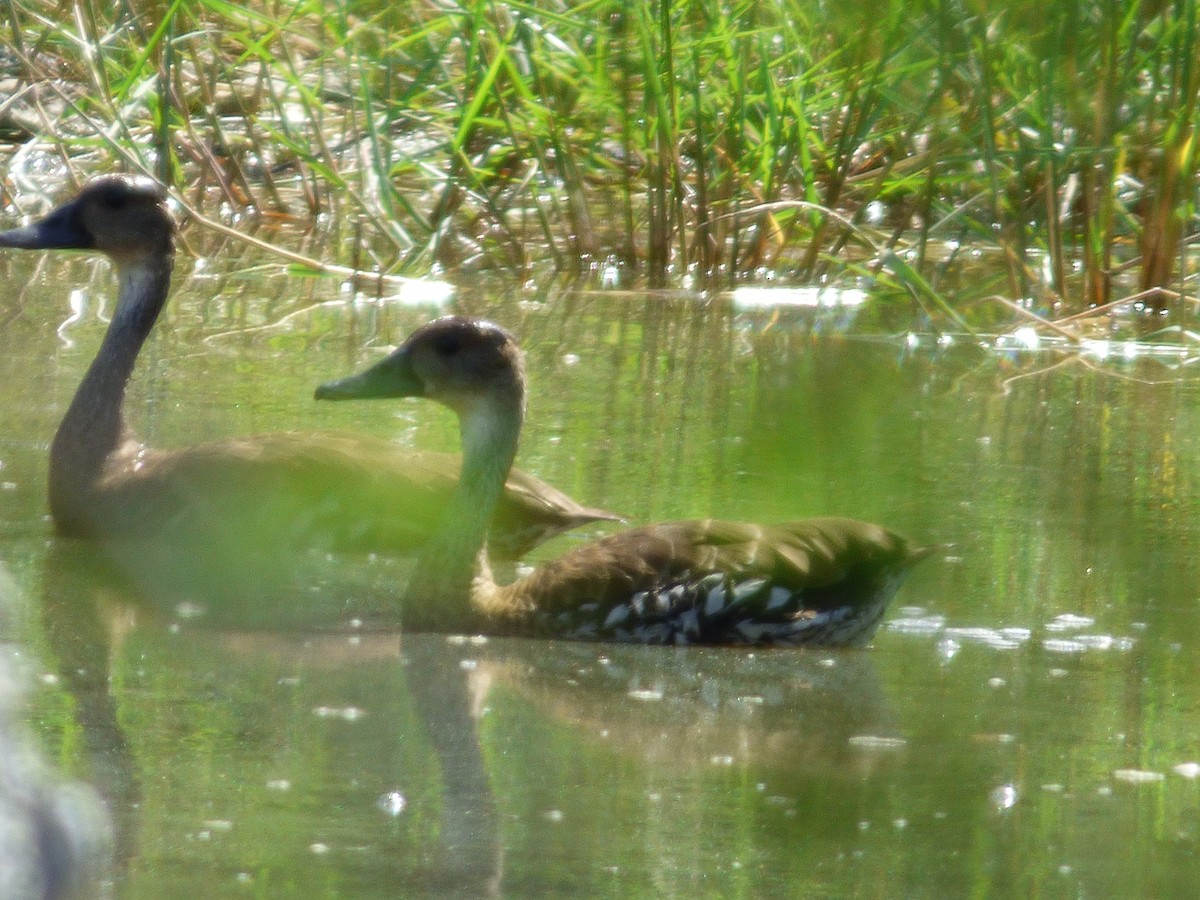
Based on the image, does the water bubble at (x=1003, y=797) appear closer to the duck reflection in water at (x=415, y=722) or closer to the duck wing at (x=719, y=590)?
the duck reflection in water at (x=415, y=722)

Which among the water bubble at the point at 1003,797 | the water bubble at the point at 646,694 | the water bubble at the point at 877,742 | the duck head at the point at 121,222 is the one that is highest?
the duck head at the point at 121,222

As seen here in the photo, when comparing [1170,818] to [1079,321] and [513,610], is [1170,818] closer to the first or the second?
[513,610]

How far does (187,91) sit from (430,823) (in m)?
8.32

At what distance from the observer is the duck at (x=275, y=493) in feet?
18.7

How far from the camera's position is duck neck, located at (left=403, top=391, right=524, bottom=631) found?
16.2 ft

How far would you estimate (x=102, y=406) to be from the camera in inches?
238

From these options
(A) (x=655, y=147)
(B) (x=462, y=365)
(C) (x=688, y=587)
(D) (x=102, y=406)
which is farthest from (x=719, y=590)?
(A) (x=655, y=147)

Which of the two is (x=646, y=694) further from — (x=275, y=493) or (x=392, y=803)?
(x=275, y=493)

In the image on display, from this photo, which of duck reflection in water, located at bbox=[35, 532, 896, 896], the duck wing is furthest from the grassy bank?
duck reflection in water, located at bbox=[35, 532, 896, 896]

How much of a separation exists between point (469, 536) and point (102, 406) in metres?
1.49

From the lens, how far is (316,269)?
28.9 feet

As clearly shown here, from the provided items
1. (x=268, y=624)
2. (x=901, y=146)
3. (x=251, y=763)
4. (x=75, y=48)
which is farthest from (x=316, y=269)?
(x=251, y=763)

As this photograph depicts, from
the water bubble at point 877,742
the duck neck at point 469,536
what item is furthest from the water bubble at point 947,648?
the duck neck at point 469,536

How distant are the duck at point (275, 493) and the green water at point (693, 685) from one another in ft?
0.51
